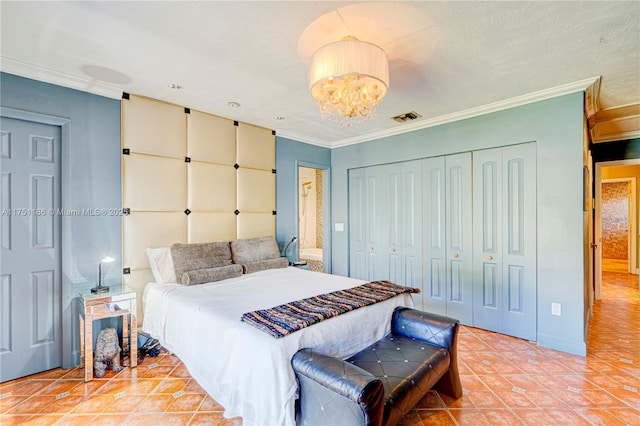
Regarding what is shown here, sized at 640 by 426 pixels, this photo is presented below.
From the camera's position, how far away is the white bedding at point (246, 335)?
1.63 m

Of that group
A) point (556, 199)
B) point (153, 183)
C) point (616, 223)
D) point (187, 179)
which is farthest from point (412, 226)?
point (616, 223)

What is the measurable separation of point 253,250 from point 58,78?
241cm

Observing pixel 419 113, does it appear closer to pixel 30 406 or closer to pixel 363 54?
pixel 363 54

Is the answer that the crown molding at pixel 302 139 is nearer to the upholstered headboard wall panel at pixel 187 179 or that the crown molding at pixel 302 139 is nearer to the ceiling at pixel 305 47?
the upholstered headboard wall panel at pixel 187 179

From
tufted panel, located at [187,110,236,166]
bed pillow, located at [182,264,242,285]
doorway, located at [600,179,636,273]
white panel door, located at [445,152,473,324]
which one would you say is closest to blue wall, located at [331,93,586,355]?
white panel door, located at [445,152,473,324]

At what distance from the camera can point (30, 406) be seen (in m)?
2.09

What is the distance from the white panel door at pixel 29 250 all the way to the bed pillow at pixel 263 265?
1.67m

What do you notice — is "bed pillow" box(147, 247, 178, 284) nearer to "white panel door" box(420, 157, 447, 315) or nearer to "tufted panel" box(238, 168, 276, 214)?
"tufted panel" box(238, 168, 276, 214)

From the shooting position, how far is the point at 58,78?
2.57m

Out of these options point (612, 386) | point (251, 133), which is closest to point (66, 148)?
point (251, 133)

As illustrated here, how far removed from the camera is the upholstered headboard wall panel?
301 centimetres

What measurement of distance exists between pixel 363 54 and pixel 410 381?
77.7 inches

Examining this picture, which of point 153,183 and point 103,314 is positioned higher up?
point 153,183

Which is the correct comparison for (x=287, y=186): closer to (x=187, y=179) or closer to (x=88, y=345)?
(x=187, y=179)
